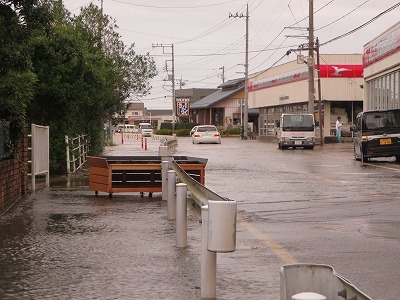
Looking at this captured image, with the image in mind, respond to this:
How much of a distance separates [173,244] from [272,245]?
1207 millimetres

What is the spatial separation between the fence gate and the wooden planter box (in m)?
2.23

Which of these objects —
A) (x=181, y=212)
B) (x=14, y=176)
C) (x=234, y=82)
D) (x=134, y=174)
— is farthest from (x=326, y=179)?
(x=234, y=82)

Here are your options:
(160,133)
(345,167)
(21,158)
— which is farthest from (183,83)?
(21,158)

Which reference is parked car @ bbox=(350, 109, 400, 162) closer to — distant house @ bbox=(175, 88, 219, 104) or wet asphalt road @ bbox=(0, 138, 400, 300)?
wet asphalt road @ bbox=(0, 138, 400, 300)

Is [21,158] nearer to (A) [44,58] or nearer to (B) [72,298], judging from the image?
(A) [44,58]

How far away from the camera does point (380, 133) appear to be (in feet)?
97.8

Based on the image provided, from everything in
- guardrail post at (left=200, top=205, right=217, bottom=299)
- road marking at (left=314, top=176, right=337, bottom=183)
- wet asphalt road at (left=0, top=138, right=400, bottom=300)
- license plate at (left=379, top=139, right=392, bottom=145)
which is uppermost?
license plate at (left=379, top=139, right=392, bottom=145)

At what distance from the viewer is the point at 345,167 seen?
27.5 m

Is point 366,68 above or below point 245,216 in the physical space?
above

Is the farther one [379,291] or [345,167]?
[345,167]

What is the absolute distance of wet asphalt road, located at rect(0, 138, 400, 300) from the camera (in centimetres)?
752

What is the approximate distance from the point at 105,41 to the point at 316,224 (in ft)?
145

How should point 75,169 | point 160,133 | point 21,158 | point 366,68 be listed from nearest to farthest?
point 21,158, point 75,169, point 366,68, point 160,133

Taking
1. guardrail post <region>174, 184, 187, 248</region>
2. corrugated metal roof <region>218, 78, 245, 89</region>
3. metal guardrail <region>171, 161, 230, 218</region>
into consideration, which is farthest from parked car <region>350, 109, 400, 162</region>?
corrugated metal roof <region>218, 78, 245, 89</region>
